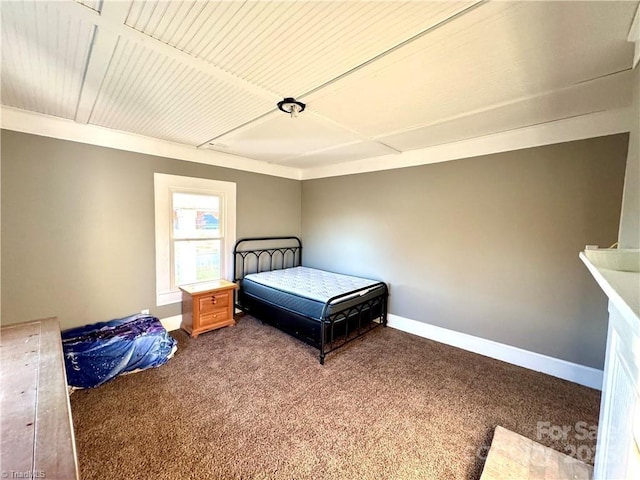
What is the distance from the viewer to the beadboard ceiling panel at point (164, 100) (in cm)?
159

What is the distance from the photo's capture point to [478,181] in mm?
2869

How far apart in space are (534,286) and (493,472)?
1833 mm

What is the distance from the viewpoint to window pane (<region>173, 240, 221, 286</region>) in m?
3.43

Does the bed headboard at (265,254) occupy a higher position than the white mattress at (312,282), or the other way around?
the bed headboard at (265,254)

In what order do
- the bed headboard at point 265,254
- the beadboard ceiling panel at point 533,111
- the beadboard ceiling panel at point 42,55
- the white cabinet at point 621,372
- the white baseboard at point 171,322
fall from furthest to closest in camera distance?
the bed headboard at point 265,254, the white baseboard at point 171,322, the beadboard ceiling panel at point 533,111, the beadboard ceiling panel at point 42,55, the white cabinet at point 621,372

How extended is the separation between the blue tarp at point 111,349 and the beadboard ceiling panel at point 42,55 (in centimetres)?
208

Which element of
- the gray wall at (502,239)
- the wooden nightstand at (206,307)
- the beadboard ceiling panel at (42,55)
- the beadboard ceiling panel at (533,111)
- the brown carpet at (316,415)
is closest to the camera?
the beadboard ceiling panel at (42,55)

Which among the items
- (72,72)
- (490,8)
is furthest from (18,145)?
(490,8)

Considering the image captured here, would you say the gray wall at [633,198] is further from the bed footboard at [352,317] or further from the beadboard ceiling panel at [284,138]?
the bed footboard at [352,317]

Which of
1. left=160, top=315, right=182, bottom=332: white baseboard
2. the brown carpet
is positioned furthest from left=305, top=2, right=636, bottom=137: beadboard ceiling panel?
left=160, top=315, right=182, bottom=332: white baseboard

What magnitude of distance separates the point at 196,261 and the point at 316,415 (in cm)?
254

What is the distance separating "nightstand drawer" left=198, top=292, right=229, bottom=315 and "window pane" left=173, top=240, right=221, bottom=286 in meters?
0.47

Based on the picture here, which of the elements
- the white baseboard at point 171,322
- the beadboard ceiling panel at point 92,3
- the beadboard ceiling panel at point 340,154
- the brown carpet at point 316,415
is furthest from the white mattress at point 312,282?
the beadboard ceiling panel at point 92,3

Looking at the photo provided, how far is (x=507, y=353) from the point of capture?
2736mm
